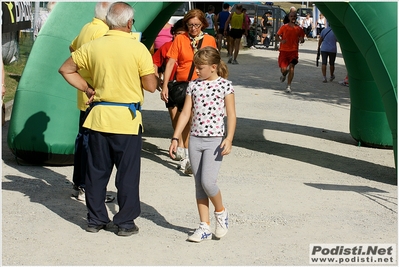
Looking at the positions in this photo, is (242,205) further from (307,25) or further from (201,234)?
(307,25)

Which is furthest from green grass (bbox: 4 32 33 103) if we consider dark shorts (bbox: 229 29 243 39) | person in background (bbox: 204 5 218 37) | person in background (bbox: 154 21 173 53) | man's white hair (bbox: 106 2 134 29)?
person in background (bbox: 204 5 218 37)

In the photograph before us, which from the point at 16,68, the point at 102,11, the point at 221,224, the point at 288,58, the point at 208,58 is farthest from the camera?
the point at 16,68

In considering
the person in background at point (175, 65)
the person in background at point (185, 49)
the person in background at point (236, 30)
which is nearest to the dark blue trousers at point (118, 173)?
the person in background at point (185, 49)

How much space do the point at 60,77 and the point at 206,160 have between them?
2.90 m

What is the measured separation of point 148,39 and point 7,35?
6.14 meters

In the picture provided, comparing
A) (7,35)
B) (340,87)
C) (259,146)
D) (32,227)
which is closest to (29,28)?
(7,35)

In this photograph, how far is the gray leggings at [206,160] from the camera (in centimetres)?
554

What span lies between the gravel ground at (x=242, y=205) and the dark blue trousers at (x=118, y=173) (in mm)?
170

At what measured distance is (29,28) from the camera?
18.0m

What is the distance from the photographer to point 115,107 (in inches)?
224

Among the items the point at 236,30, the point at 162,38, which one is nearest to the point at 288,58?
the point at 162,38

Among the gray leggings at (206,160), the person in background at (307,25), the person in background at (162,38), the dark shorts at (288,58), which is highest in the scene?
the person in background at (162,38)

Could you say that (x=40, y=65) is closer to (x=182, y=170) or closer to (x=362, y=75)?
(x=182, y=170)

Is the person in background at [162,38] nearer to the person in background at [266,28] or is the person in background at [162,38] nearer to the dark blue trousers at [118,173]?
the dark blue trousers at [118,173]
